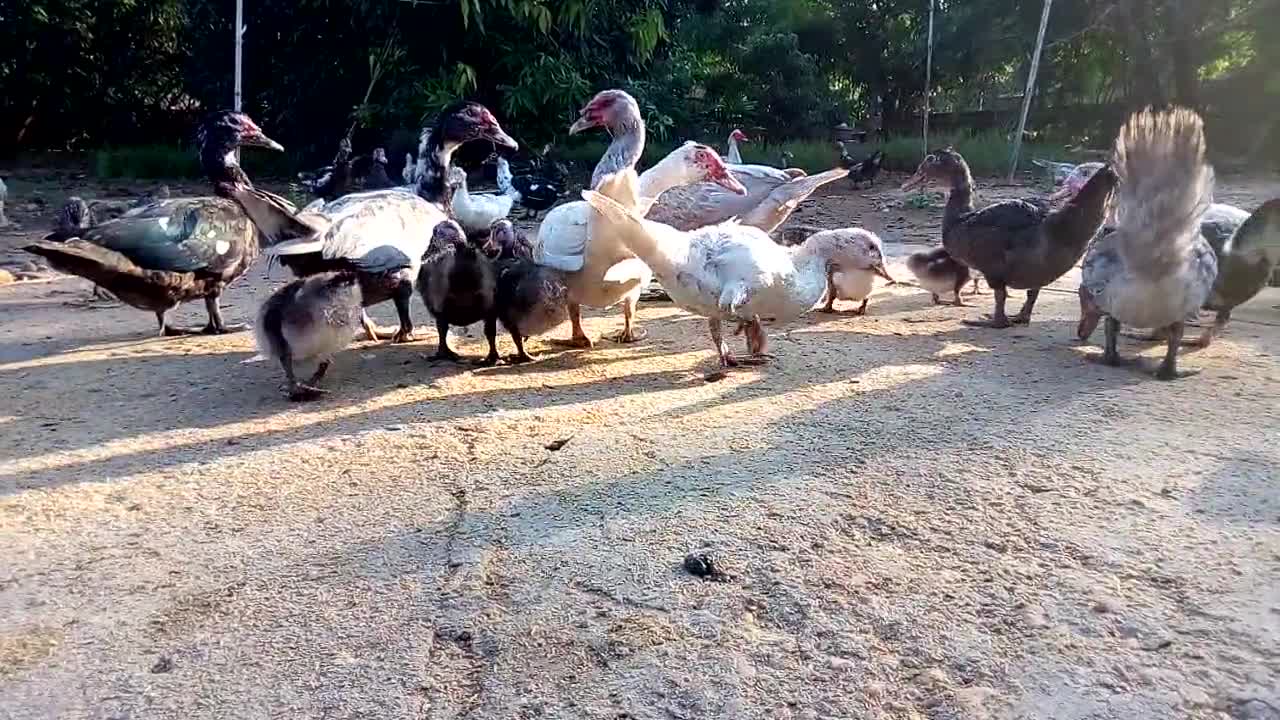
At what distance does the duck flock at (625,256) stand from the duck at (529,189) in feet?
16.8

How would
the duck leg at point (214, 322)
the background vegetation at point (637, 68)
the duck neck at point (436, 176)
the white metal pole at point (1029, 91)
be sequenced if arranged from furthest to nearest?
the background vegetation at point (637, 68)
the white metal pole at point (1029, 91)
the duck neck at point (436, 176)
the duck leg at point (214, 322)

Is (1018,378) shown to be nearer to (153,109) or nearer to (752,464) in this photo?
(752,464)

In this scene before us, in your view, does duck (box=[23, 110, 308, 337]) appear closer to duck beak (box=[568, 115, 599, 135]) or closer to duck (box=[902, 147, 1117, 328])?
duck beak (box=[568, 115, 599, 135])

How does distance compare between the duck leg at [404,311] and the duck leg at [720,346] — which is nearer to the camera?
the duck leg at [720,346]

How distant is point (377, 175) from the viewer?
9.39 metres

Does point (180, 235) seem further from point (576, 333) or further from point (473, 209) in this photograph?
point (473, 209)

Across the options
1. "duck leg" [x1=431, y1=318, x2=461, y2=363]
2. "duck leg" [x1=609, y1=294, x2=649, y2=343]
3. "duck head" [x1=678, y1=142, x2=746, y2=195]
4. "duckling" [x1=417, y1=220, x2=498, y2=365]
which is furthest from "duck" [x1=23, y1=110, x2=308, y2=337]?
"duck head" [x1=678, y1=142, x2=746, y2=195]

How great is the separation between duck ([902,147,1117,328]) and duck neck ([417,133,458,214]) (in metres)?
3.49

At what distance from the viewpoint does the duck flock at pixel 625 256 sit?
14.7 feet

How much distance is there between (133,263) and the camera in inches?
204

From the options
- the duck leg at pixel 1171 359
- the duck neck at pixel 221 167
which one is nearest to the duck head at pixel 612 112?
the duck neck at pixel 221 167

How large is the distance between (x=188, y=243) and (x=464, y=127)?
218cm

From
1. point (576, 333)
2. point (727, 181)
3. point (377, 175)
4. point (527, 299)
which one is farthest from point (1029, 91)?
point (527, 299)

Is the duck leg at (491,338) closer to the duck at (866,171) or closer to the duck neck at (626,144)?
the duck neck at (626,144)
